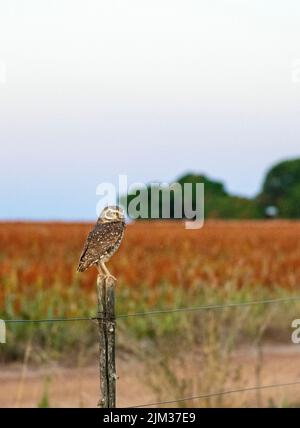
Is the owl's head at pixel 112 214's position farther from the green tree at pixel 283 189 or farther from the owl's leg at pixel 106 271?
the green tree at pixel 283 189

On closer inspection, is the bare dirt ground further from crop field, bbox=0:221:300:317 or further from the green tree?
the green tree

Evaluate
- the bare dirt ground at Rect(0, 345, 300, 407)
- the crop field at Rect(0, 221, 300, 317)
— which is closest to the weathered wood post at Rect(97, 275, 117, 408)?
the bare dirt ground at Rect(0, 345, 300, 407)

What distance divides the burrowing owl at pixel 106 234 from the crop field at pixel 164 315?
2441 mm

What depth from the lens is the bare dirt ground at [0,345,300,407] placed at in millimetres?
8820

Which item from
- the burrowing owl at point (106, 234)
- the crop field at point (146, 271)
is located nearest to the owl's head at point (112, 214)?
the burrowing owl at point (106, 234)

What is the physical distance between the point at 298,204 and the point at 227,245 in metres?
38.0

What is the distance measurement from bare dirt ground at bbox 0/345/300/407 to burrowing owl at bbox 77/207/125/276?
274 cm

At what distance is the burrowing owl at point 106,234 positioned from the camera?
5.24 metres

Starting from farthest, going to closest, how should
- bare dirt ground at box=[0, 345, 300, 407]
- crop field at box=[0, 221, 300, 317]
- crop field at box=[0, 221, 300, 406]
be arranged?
1. crop field at box=[0, 221, 300, 317]
2. bare dirt ground at box=[0, 345, 300, 407]
3. crop field at box=[0, 221, 300, 406]

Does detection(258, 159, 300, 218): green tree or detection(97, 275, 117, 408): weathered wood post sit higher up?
detection(258, 159, 300, 218): green tree

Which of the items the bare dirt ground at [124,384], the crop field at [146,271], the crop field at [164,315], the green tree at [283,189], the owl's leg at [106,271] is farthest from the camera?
the green tree at [283,189]

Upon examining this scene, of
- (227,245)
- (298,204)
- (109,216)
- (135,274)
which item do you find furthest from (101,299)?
Result: (298,204)
